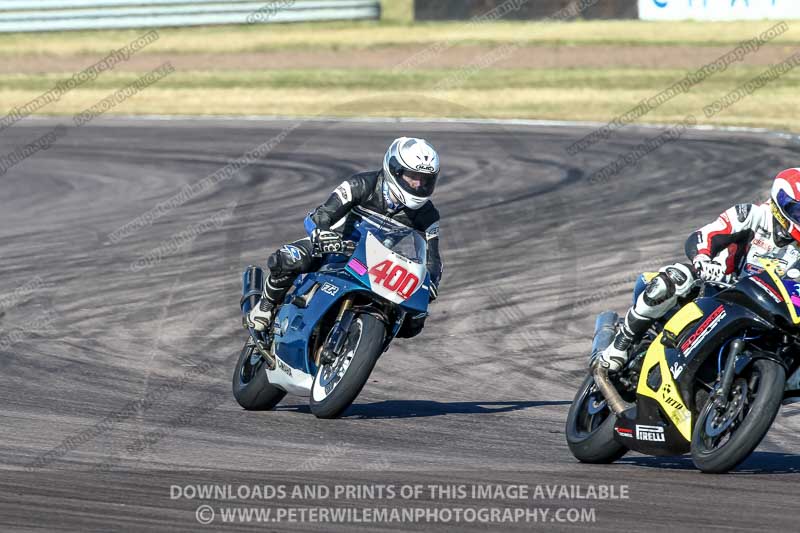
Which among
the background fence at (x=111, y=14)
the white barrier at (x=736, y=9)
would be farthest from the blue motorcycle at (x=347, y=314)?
the background fence at (x=111, y=14)

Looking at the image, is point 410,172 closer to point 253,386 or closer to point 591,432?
point 253,386

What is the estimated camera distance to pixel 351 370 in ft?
27.1

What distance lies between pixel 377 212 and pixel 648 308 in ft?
7.85

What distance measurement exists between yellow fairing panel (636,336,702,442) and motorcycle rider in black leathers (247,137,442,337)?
197cm

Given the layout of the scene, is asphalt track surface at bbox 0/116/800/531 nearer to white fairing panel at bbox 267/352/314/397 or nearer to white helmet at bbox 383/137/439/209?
white fairing panel at bbox 267/352/314/397

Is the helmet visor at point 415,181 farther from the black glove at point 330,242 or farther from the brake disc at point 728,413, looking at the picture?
the brake disc at point 728,413

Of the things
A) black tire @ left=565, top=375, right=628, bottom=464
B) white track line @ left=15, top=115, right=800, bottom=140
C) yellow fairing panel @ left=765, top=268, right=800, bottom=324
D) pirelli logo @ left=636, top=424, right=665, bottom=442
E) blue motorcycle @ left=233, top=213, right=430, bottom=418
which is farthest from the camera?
white track line @ left=15, top=115, right=800, bottom=140

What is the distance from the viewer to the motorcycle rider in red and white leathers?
6.68 m

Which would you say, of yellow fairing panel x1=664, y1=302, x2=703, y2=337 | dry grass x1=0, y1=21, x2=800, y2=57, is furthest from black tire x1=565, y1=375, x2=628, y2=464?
dry grass x1=0, y1=21, x2=800, y2=57

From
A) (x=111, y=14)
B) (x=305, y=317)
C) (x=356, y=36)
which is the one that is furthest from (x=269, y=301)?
(x=111, y=14)

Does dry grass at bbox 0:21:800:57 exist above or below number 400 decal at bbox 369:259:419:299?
below

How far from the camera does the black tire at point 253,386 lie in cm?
907

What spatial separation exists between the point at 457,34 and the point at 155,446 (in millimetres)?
28898

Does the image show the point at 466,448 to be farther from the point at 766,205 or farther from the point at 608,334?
the point at 766,205
